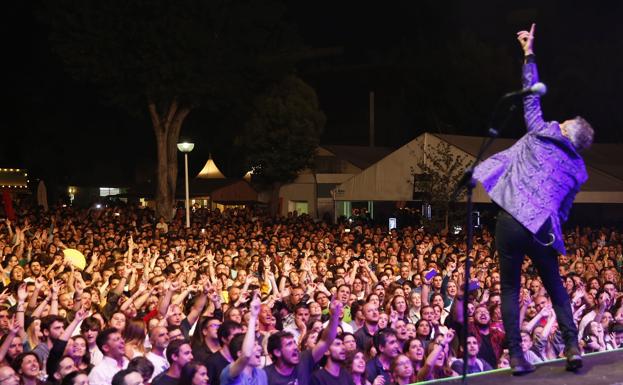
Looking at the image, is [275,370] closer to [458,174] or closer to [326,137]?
[458,174]

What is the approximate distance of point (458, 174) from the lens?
2166cm

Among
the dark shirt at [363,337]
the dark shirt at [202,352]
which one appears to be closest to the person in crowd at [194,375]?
the dark shirt at [202,352]

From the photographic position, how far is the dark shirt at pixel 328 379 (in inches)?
231

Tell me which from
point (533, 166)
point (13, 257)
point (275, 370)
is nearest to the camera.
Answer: point (533, 166)

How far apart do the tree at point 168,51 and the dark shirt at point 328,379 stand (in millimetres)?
19921

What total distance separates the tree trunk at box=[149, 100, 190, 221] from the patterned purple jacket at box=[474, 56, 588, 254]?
74.4 ft

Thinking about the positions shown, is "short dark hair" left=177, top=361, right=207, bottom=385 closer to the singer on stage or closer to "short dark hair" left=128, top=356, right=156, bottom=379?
"short dark hair" left=128, top=356, right=156, bottom=379

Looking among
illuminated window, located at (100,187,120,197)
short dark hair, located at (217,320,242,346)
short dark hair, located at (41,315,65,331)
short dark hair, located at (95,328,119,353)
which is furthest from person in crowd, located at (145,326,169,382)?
illuminated window, located at (100,187,120,197)

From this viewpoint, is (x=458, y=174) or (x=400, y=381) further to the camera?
(x=458, y=174)

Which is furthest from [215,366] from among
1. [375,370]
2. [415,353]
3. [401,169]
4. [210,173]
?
[210,173]

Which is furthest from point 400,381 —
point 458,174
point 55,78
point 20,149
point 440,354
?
point 20,149

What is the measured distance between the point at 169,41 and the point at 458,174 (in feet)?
29.5

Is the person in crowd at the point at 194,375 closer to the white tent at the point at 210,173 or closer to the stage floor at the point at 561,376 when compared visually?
the stage floor at the point at 561,376

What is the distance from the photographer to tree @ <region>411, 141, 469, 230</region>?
2159 centimetres
